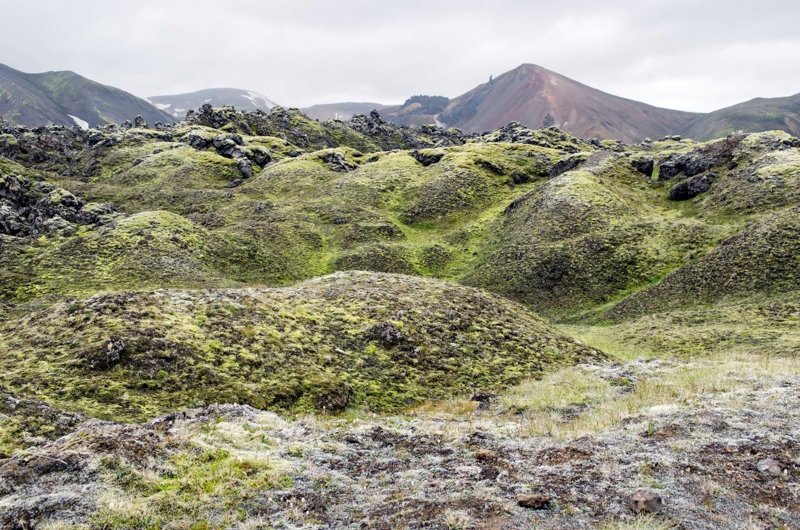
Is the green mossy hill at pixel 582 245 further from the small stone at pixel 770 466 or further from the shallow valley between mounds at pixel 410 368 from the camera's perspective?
the small stone at pixel 770 466

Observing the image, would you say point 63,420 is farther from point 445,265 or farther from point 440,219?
point 440,219

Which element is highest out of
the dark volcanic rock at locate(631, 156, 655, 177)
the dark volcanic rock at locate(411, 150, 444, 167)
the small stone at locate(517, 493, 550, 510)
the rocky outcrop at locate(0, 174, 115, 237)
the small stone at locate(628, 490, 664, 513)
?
the dark volcanic rock at locate(411, 150, 444, 167)

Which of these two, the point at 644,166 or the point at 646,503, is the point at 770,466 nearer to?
the point at 646,503

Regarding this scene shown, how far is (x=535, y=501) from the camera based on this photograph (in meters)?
7.39

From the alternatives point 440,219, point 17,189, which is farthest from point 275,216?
point 17,189

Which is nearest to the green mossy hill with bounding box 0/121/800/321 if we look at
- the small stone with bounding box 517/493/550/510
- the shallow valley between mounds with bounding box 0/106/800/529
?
the shallow valley between mounds with bounding box 0/106/800/529

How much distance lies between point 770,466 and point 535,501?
15.3 feet

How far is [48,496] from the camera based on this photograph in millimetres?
7312

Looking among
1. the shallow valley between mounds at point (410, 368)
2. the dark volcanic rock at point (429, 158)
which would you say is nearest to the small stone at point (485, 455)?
the shallow valley between mounds at point (410, 368)

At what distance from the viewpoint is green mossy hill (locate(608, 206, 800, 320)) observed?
114 ft

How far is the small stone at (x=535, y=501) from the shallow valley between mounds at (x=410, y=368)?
0.12 feet

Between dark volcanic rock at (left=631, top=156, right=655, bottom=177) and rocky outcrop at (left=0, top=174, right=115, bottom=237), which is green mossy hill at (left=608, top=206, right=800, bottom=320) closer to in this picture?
dark volcanic rock at (left=631, top=156, right=655, bottom=177)

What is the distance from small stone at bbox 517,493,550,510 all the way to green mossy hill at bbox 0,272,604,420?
9.92 m

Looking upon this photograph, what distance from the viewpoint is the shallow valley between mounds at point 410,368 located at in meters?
A: 7.77
